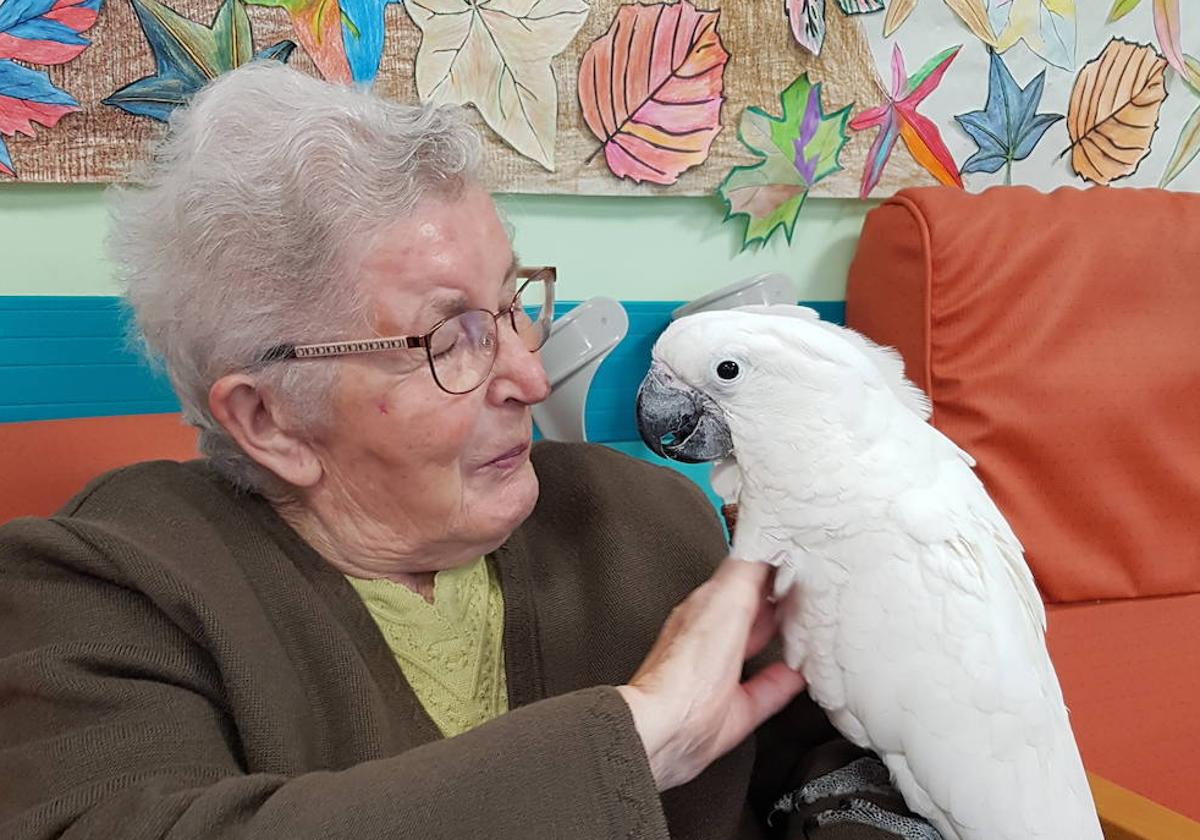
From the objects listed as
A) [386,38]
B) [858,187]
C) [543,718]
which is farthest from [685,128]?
[543,718]

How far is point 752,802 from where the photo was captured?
1.07 metres

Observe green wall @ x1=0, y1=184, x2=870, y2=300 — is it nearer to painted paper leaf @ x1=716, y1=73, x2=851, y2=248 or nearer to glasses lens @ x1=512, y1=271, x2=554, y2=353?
painted paper leaf @ x1=716, y1=73, x2=851, y2=248

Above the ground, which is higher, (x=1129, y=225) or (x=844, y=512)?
(x=1129, y=225)

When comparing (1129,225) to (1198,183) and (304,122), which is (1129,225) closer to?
(1198,183)

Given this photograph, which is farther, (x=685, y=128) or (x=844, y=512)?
(x=685, y=128)

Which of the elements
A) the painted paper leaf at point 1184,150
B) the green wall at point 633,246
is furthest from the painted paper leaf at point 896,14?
the painted paper leaf at point 1184,150

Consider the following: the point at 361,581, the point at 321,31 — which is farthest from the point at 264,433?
the point at 321,31

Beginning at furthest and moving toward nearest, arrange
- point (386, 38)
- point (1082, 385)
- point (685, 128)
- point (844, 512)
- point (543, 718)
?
point (1082, 385) → point (685, 128) → point (386, 38) → point (844, 512) → point (543, 718)

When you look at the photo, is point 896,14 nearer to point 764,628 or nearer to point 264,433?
→ point 764,628

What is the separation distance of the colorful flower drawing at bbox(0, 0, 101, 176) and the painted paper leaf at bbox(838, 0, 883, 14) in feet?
3.72

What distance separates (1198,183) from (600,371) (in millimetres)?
1401

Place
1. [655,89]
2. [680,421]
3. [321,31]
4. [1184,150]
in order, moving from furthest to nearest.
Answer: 1. [1184,150]
2. [655,89]
3. [321,31]
4. [680,421]

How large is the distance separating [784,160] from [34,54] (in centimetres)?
111

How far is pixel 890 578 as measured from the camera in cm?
80
